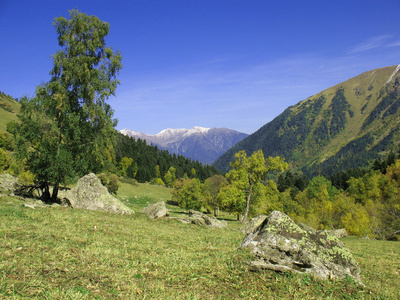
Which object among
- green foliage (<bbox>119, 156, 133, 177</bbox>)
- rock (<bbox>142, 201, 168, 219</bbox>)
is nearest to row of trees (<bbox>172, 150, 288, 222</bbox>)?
rock (<bbox>142, 201, 168, 219</bbox>)

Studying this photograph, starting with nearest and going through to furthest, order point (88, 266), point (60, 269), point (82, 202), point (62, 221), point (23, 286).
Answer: point (23, 286) → point (60, 269) → point (88, 266) → point (62, 221) → point (82, 202)

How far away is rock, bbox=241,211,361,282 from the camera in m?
8.31

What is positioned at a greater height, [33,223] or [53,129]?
[53,129]

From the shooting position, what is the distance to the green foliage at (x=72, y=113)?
2316cm

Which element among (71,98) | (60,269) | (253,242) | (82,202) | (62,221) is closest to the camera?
(60,269)

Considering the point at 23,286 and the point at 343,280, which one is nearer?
the point at 23,286

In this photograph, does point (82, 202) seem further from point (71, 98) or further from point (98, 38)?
point (98, 38)

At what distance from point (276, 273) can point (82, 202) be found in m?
18.2

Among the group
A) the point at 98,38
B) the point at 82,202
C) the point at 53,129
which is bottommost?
the point at 82,202

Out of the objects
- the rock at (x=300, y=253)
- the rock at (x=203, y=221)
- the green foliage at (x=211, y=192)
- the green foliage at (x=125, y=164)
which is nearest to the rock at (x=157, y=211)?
the rock at (x=203, y=221)

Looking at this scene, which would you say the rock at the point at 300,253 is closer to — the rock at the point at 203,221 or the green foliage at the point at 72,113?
the rock at the point at 203,221

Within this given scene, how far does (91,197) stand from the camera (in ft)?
72.6

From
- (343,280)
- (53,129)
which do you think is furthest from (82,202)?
(343,280)

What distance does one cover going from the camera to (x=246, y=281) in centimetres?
767
